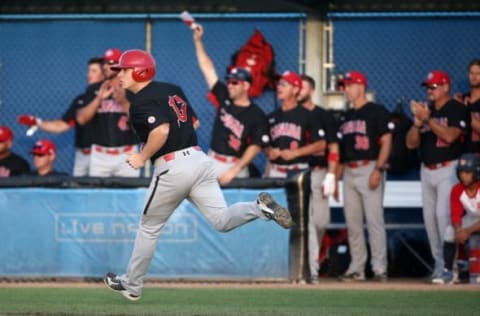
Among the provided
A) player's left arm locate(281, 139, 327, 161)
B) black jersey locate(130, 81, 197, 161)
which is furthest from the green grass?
player's left arm locate(281, 139, 327, 161)

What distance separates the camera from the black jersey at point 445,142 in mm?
11016

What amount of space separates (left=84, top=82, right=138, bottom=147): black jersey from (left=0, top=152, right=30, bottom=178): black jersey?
3.05 ft

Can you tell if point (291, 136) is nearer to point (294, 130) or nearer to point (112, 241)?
point (294, 130)

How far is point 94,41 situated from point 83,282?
369 centimetres

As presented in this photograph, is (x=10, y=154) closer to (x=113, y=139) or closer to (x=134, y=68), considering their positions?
(x=113, y=139)

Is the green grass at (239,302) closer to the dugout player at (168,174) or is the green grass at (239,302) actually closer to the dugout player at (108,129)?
the dugout player at (168,174)

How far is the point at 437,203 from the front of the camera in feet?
36.4

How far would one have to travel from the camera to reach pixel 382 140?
11.4 m

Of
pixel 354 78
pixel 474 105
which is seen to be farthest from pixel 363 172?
pixel 474 105

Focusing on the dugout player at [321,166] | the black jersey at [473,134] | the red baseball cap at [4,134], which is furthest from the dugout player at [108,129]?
the black jersey at [473,134]

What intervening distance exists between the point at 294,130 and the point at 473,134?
5.91 ft

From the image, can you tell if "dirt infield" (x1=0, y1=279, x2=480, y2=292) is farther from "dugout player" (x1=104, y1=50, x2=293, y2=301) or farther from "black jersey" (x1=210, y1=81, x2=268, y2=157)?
"dugout player" (x1=104, y1=50, x2=293, y2=301)

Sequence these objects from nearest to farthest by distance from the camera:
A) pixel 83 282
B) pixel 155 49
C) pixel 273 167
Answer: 1. pixel 83 282
2. pixel 273 167
3. pixel 155 49

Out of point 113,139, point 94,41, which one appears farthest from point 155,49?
point 113,139
